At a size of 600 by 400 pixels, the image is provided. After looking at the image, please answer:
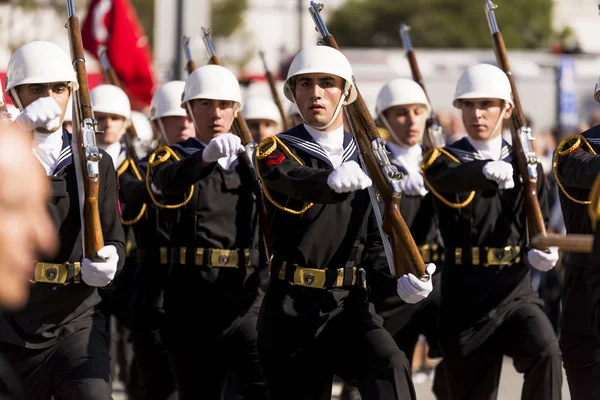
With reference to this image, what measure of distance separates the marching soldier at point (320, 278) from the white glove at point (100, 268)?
772 millimetres

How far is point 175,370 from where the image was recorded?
25.7 ft

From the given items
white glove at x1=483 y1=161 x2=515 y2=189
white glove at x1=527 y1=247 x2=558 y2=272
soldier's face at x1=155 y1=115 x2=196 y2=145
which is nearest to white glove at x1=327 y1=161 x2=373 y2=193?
white glove at x1=483 y1=161 x2=515 y2=189

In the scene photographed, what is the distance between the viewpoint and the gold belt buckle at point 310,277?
256 inches

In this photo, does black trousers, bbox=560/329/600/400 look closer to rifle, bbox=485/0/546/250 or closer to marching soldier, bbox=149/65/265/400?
rifle, bbox=485/0/546/250

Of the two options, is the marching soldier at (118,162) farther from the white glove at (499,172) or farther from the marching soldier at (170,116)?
the white glove at (499,172)

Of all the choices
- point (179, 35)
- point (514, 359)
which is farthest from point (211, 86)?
point (179, 35)

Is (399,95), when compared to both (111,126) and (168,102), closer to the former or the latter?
(168,102)

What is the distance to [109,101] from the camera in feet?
33.6

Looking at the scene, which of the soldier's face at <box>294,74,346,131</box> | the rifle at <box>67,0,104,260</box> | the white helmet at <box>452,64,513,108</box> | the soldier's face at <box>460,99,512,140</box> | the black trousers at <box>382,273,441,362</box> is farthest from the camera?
the black trousers at <box>382,273,441,362</box>

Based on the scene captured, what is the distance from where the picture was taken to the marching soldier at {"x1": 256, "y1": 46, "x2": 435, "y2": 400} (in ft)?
20.5

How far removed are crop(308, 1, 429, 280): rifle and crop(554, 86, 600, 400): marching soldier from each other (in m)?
1.19

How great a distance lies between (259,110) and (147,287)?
3.12 meters

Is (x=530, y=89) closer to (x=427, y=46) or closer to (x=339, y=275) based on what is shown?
(x=339, y=275)

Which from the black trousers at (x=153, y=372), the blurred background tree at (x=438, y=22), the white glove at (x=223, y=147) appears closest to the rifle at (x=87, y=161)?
the white glove at (x=223, y=147)
